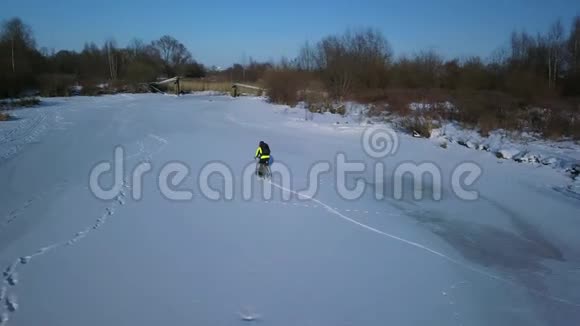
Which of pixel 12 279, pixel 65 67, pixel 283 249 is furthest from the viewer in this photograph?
pixel 65 67

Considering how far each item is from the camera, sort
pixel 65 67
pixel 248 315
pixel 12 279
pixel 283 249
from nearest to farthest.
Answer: pixel 248 315 → pixel 12 279 → pixel 283 249 → pixel 65 67

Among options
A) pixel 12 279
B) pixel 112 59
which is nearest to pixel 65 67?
pixel 112 59

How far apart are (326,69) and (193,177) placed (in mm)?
25989

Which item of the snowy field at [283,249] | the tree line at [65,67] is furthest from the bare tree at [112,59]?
the snowy field at [283,249]

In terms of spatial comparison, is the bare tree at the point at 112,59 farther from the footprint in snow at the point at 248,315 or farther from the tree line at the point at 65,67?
the footprint in snow at the point at 248,315

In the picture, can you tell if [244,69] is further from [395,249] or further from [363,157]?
[395,249]

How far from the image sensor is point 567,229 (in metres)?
7.29

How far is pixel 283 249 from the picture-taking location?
6.13m

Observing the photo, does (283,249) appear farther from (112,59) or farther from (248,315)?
(112,59)

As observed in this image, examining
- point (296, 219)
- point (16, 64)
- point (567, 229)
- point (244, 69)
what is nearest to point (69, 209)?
point (296, 219)

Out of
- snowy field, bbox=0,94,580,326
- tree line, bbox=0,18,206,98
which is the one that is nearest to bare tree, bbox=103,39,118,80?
tree line, bbox=0,18,206,98

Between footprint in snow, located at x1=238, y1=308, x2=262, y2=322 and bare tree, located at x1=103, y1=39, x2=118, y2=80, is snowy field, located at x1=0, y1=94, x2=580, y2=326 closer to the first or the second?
footprint in snow, located at x1=238, y1=308, x2=262, y2=322

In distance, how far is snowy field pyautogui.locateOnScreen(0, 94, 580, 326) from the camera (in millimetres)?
4535

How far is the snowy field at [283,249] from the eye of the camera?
4535mm
